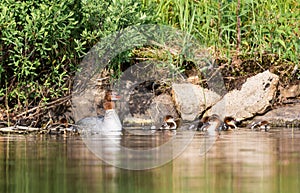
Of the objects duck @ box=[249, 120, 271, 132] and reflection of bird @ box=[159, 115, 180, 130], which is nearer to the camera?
duck @ box=[249, 120, 271, 132]

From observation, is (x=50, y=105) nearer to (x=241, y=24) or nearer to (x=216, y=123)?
(x=216, y=123)

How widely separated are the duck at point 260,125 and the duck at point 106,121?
157cm

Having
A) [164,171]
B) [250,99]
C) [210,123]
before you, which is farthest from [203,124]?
[164,171]

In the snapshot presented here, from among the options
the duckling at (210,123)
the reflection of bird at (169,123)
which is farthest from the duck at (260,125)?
the reflection of bird at (169,123)

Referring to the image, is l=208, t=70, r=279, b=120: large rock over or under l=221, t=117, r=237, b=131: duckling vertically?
over

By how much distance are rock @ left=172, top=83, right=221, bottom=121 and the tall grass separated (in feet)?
1.92

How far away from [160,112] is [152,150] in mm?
3247

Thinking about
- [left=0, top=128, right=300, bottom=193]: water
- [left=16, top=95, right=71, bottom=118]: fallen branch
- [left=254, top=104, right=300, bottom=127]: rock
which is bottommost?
[left=0, top=128, right=300, bottom=193]: water

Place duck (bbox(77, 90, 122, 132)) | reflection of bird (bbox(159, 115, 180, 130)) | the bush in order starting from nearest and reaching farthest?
the bush → duck (bbox(77, 90, 122, 132)) → reflection of bird (bbox(159, 115, 180, 130))

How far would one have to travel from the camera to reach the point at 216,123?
952 centimetres

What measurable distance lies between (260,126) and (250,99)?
32.6 inches

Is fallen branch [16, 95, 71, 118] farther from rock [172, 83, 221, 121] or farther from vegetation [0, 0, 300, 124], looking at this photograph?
rock [172, 83, 221, 121]

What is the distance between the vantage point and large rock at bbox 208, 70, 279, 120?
33.2 ft

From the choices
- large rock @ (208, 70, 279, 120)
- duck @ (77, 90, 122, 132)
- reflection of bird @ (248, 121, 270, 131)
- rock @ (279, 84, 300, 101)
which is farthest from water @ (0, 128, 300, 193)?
rock @ (279, 84, 300, 101)
